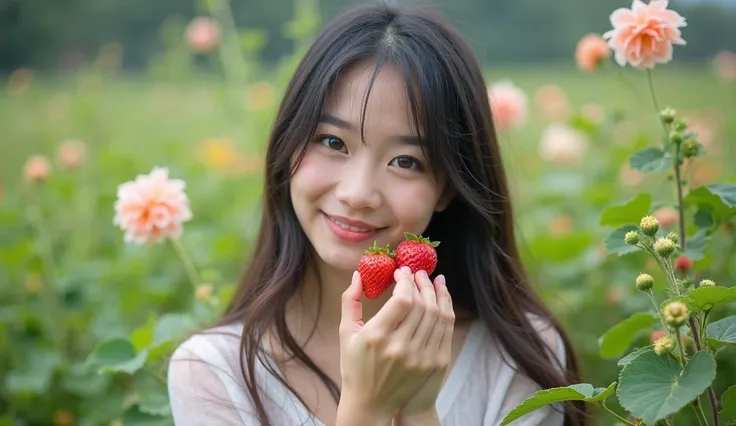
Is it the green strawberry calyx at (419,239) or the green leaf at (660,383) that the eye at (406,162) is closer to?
the green strawberry calyx at (419,239)

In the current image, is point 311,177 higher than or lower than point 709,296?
higher

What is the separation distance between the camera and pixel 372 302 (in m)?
1.77

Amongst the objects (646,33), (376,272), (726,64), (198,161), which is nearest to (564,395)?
(376,272)

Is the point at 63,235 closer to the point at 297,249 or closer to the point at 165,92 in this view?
the point at 165,92

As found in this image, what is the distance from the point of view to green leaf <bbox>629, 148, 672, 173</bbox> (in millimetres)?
1575

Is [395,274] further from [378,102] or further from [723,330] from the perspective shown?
[723,330]

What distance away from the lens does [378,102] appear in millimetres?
1499

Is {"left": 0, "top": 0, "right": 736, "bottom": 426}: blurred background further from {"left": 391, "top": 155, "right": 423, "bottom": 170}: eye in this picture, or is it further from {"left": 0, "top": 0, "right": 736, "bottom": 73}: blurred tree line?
{"left": 391, "top": 155, "right": 423, "bottom": 170}: eye

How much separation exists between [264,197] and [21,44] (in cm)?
259

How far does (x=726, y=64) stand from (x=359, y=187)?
2725 mm

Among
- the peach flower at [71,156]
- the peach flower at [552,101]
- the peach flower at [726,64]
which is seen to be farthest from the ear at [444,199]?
the peach flower at [726,64]

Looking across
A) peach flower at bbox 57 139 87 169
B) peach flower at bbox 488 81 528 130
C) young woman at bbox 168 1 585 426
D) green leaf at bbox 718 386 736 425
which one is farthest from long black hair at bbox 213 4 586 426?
peach flower at bbox 57 139 87 169

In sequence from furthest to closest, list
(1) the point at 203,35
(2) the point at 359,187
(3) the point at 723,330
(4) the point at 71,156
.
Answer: (1) the point at 203,35 → (4) the point at 71,156 → (2) the point at 359,187 → (3) the point at 723,330

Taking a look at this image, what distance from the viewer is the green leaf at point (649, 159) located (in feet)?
5.17
